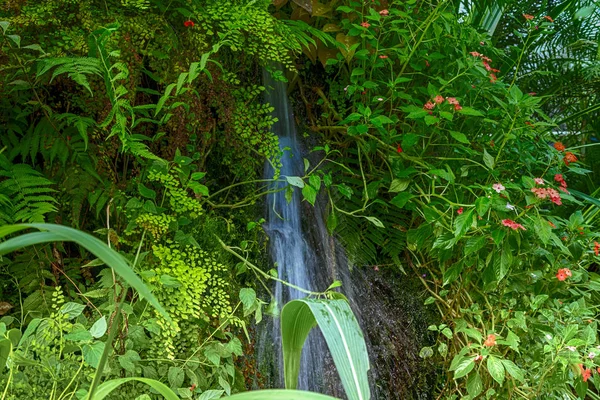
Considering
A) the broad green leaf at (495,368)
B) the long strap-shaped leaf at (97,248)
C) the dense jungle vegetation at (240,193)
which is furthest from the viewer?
the broad green leaf at (495,368)

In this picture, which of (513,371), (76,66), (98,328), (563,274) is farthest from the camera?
(563,274)

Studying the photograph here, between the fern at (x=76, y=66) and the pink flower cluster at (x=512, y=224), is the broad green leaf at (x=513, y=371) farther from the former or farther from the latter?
the fern at (x=76, y=66)

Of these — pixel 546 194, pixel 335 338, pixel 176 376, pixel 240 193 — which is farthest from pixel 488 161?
pixel 335 338

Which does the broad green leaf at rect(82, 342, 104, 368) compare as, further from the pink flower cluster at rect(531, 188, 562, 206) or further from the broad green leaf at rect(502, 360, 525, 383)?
the pink flower cluster at rect(531, 188, 562, 206)

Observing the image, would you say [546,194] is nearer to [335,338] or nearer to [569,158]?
[569,158]

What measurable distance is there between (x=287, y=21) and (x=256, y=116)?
1.36ft

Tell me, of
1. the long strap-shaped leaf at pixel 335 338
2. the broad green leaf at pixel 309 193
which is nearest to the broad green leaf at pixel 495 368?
the broad green leaf at pixel 309 193

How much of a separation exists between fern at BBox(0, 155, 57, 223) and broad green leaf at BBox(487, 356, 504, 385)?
143cm

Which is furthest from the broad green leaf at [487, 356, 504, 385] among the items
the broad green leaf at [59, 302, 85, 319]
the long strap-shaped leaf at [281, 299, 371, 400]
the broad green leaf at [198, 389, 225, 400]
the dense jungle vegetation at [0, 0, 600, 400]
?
the broad green leaf at [59, 302, 85, 319]

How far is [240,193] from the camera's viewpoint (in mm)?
2463

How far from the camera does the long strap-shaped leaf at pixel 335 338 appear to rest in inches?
35.5

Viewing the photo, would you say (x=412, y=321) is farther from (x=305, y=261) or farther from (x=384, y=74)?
(x=384, y=74)

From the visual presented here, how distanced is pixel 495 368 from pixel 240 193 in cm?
110

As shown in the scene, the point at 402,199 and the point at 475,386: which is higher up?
the point at 402,199
